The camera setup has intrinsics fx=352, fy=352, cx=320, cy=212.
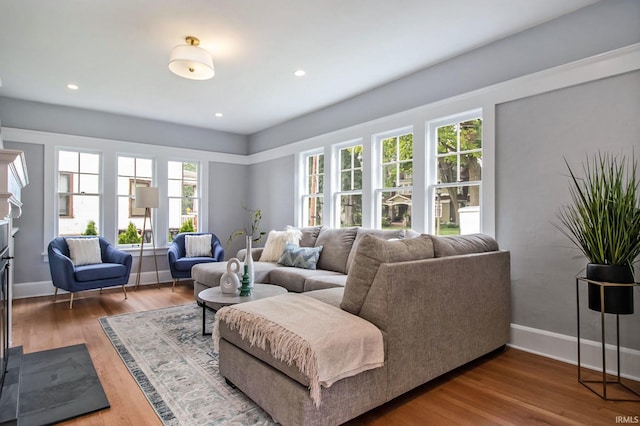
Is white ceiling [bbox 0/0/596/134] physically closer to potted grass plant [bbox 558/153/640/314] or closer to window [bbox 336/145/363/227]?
window [bbox 336/145/363/227]

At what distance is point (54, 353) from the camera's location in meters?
2.89

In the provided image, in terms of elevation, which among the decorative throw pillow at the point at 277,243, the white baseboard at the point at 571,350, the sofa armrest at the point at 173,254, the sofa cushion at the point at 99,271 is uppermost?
the decorative throw pillow at the point at 277,243

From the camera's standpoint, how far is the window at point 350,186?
4766 millimetres

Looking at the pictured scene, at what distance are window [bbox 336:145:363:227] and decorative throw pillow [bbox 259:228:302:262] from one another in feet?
2.32

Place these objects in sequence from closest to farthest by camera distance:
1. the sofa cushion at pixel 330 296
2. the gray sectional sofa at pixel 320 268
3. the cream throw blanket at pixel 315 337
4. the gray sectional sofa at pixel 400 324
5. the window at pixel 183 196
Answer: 1. the cream throw blanket at pixel 315 337
2. the gray sectional sofa at pixel 400 324
3. the sofa cushion at pixel 330 296
4. the gray sectional sofa at pixel 320 268
5. the window at pixel 183 196

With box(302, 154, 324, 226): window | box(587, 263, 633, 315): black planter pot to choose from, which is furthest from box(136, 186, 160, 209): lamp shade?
box(587, 263, 633, 315): black planter pot

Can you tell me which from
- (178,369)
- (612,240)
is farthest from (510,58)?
(178,369)

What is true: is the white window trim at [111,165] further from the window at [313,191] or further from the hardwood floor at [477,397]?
the hardwood floor at [477,397]

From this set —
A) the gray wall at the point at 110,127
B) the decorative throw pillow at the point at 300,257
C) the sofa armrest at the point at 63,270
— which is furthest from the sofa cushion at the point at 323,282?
the gray wall at the point at 110,127

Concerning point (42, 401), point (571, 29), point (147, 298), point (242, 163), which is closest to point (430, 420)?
point (42, 401)

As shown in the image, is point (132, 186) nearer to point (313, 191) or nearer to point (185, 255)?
point (185, 255)

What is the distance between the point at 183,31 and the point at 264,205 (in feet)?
12.3

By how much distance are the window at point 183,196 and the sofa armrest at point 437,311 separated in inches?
199

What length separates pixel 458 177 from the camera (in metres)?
3.62
